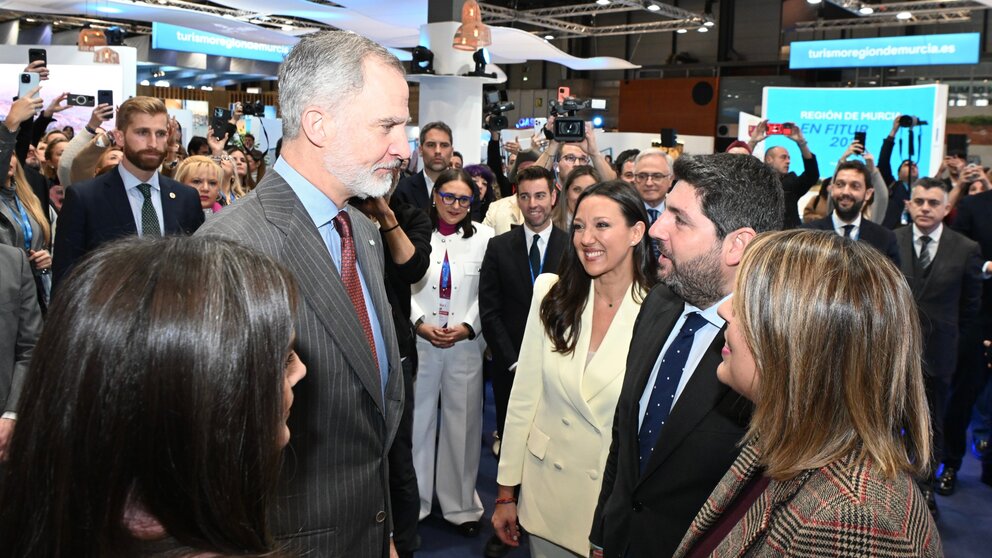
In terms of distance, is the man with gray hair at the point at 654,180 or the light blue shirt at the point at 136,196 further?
the man with gray hair at the point at 654,180

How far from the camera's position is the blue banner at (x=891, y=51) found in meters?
13.4

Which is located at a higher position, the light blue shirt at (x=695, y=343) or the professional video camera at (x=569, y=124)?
the professional video camera at (x=569, y=124)

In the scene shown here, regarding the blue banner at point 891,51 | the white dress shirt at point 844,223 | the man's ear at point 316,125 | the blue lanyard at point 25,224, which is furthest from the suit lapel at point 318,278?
the blue banner at point 891,51

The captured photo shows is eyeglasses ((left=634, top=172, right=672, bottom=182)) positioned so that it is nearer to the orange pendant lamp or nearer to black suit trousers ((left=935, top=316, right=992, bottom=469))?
black suit trousers ((left=935, top=316, right=992, bottom=469))

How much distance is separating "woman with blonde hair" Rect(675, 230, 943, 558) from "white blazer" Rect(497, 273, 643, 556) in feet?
3.44

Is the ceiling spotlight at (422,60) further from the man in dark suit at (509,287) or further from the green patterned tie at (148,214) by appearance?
the green patterned tie at (148,214)

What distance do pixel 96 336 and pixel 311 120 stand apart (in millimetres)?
1058

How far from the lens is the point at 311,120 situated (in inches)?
69.1

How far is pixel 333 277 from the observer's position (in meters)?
1.69

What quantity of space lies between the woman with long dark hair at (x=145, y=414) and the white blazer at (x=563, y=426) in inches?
67.6

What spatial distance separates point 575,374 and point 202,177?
11.1 ft

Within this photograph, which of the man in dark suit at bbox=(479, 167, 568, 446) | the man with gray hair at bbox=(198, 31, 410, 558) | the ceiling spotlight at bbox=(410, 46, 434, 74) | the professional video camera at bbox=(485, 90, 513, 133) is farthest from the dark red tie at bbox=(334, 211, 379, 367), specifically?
the ceiling spotlight at bbox=(410, 46, 434, 74)

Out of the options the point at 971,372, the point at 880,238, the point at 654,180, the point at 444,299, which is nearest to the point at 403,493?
the point at 444,299

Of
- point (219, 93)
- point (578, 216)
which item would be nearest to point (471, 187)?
point (578, 216)
